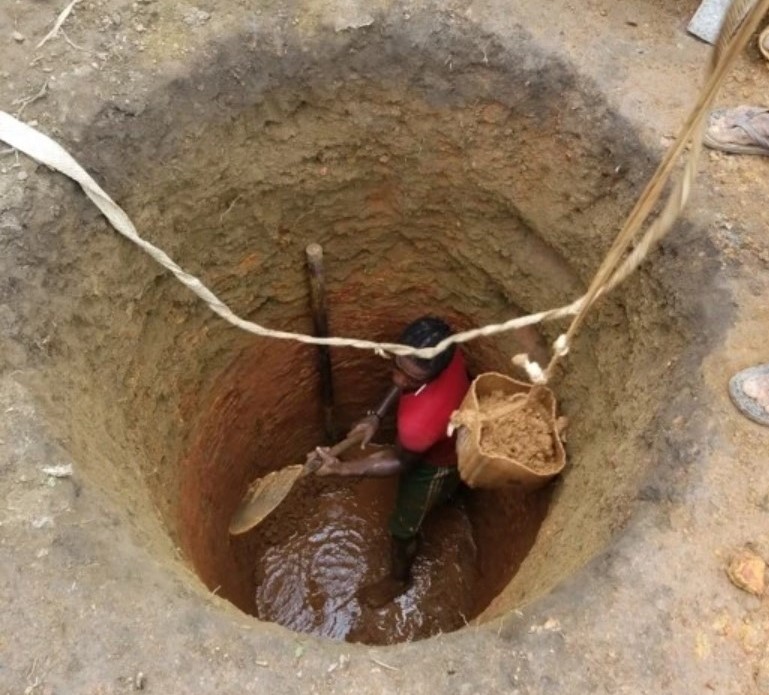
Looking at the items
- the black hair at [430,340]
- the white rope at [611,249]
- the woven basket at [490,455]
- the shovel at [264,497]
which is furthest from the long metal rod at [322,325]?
the woven basket at [490,455]

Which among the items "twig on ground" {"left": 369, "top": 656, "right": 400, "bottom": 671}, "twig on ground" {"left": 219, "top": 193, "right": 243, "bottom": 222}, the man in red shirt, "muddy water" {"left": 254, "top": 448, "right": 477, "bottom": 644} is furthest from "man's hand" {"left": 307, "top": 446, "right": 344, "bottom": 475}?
"twig on ground" {"left": 369, "top": 656, "right": 400, "bottom": 671}

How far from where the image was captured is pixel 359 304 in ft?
13.8

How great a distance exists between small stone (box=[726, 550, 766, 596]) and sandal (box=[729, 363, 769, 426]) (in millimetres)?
445

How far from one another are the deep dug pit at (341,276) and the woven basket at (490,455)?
0.13m

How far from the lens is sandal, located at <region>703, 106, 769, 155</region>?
3.04 metres

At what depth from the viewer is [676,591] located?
221 centimetres

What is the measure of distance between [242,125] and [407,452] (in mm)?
1631

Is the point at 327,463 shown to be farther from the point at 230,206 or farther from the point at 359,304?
the point at 230,206

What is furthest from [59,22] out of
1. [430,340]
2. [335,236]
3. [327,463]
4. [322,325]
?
[327,463]

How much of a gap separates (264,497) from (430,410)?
1.12 meters

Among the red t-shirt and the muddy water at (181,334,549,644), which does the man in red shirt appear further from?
the muddy water at (181,334,549,644)

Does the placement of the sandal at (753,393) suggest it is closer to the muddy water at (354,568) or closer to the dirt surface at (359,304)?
the dirt surface at (359,304)

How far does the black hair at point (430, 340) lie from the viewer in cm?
331

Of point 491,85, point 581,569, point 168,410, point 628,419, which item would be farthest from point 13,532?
point 491,85
